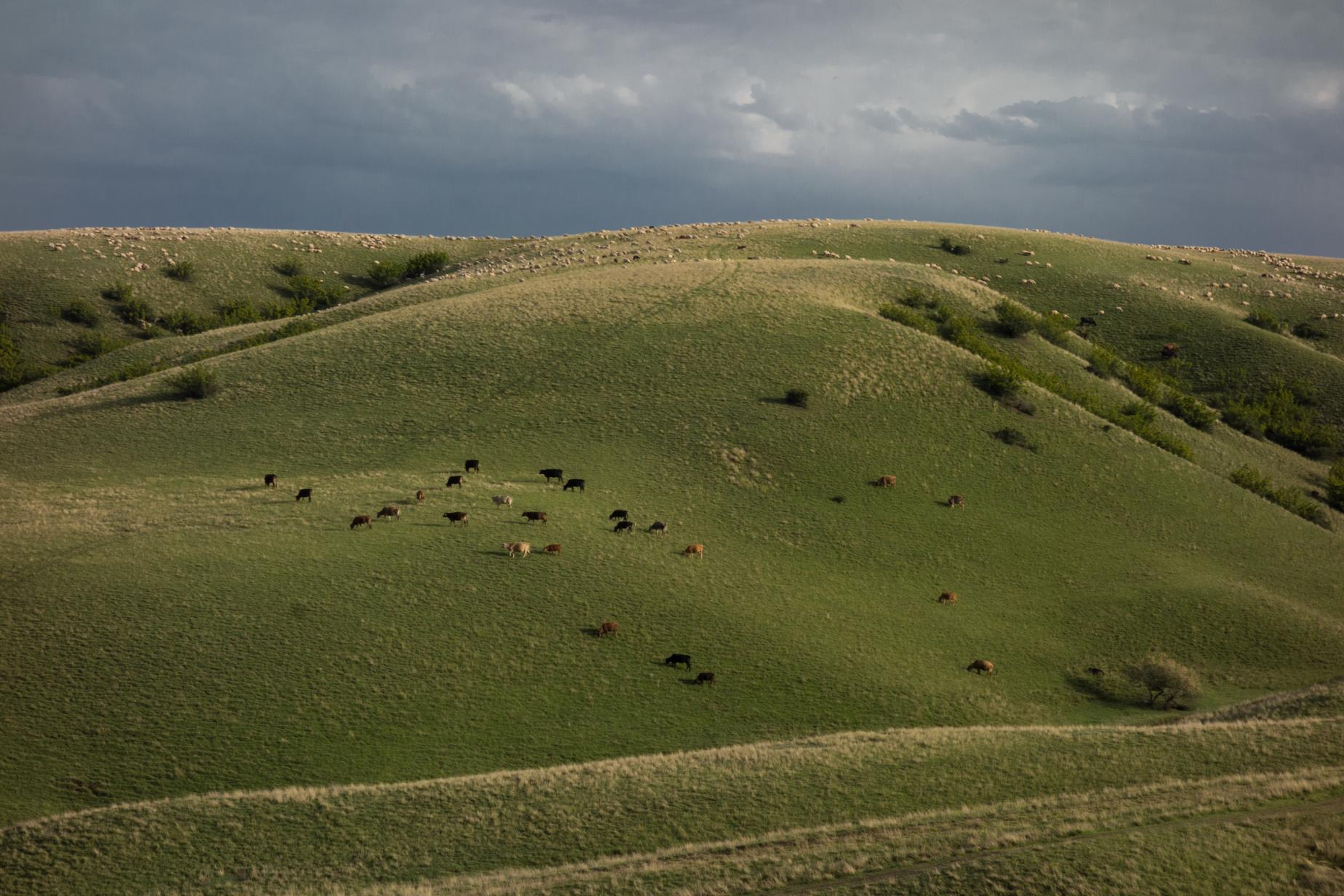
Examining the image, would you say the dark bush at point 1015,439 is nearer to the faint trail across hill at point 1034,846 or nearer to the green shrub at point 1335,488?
the green shrub at point 1335,488

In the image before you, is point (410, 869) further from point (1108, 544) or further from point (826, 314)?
point (826, 314)

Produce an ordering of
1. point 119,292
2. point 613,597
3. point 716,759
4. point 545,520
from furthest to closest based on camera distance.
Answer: point 119,292 → point 545,520 → point 613,597 → point 716,759

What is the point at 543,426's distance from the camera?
57625mm

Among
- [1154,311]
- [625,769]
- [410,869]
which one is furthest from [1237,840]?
[1154,311]

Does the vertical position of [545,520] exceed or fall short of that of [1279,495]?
it exceeds it

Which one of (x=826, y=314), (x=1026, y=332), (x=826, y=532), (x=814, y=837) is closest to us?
(x=814, y=837)

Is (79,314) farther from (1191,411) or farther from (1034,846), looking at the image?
(1191,411)

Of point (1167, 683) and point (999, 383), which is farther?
point (999, 383)

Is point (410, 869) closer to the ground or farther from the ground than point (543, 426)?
closer to the ground

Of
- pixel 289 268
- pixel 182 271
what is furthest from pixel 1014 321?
pixel 182 271

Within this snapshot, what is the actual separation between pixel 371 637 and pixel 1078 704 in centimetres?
2794

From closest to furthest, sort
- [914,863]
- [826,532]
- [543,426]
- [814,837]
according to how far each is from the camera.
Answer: [914,863] < [814,837] < [826,532] < [543,426]

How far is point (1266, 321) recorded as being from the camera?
97125 mm

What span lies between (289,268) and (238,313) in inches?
632
